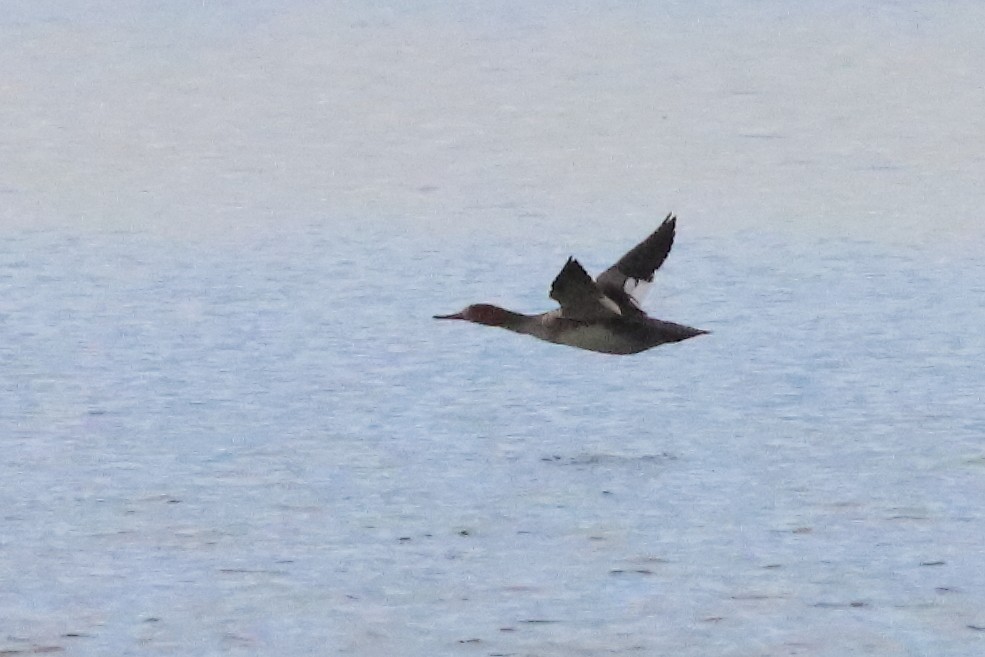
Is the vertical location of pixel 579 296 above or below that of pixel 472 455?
above

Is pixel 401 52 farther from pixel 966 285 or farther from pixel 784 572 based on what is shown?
pixel 784 572

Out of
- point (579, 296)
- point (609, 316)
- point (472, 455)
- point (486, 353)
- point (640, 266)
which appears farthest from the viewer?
point (486, 353)

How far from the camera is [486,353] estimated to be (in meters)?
8.76

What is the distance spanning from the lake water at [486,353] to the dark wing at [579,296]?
0.47 m

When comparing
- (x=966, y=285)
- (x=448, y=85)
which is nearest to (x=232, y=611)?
(x=966, y=285)

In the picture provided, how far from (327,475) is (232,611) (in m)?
1.41

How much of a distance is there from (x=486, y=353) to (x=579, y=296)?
5.74ft

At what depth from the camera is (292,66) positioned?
1549 centimetres

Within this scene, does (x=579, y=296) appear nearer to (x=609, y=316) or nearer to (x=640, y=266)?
(x=609, y=316)

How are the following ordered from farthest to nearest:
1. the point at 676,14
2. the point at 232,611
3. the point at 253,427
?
the point at 676,14 → the point at 253,427 → the point at 232,611

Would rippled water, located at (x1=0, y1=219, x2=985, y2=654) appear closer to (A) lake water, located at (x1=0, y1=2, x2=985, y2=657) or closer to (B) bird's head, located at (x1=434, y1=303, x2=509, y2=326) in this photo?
(A) lake water, located at (x1=0, y1=2, x2=985, y2=657)

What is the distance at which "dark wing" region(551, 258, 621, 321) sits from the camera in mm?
6684

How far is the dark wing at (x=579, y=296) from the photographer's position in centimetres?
668

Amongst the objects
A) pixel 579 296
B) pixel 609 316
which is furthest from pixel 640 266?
pixel 579 296
